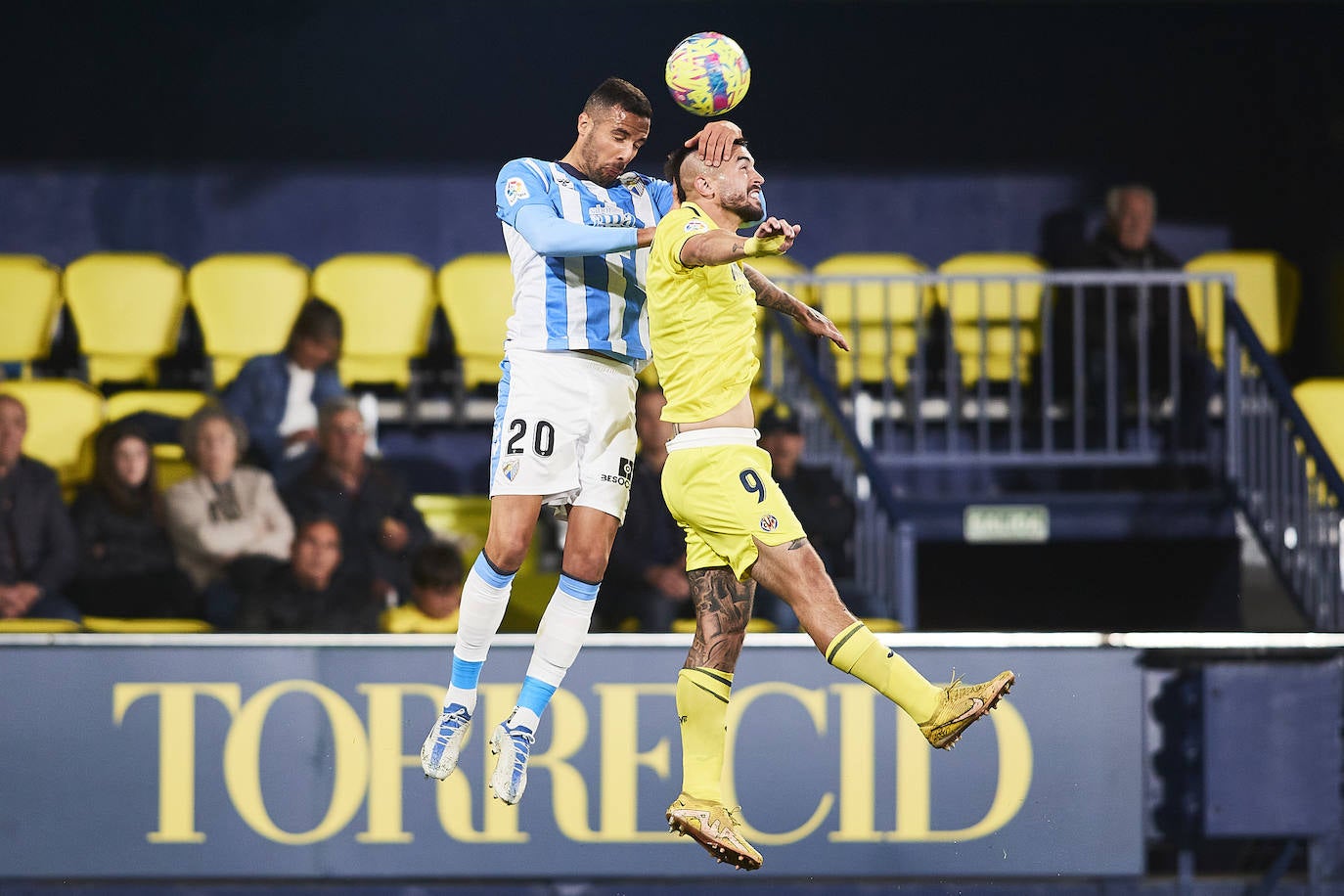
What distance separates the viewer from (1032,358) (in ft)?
29.2

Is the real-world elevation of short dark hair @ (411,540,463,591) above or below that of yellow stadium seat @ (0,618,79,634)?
above

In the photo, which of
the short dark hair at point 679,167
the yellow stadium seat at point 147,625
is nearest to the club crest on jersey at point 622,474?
the short dark hair at point 679,167

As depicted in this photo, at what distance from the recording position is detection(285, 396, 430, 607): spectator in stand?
7254 mm

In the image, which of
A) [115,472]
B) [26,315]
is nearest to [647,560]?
[115,472]

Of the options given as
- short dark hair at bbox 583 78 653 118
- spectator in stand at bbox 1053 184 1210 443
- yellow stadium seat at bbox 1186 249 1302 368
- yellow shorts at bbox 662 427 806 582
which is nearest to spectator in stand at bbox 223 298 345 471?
short dark hair at bbox 583 78 653 118

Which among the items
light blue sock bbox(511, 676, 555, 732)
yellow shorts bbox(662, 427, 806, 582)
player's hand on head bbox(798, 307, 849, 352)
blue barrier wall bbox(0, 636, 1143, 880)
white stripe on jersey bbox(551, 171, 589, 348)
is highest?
white stripe on jersey bbox(551, 171, 589, 348)

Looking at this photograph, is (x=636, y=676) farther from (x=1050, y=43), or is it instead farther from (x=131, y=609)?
(x=1050, y=43)

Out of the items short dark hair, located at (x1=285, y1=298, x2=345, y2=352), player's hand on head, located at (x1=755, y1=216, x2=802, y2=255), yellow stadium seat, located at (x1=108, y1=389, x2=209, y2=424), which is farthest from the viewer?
yellow stadium seat, located at (x1=108, y1=389, x2=209, y2=424)

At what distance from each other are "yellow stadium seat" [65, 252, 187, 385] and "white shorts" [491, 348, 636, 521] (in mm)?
4545

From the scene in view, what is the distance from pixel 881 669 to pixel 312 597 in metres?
3.31

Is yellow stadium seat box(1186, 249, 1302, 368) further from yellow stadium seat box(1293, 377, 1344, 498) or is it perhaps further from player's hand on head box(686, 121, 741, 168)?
player's hand on head box(686, 121, 741, 168)

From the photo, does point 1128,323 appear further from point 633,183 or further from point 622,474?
point 622,474

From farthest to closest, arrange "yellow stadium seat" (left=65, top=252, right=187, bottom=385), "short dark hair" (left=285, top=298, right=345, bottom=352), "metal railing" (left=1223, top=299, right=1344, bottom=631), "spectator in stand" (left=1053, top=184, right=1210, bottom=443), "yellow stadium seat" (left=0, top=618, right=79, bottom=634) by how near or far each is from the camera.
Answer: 1. "yellow stadium seat" (left=65, top=252, right=187, bottom=385)
2. "spectator in stand" (left=1053, top=184, right=1210, bottom=443)
3. "short dark hair" (left=285, top=298, right=345, bottom=352)
4. "metal railing" (left=1223, top=299, right=1344, bottom=631)
5. "yellow stadium seat" (left=0, top=618, right=79, bottom=634)

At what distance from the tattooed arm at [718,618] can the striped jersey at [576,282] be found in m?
0.72
